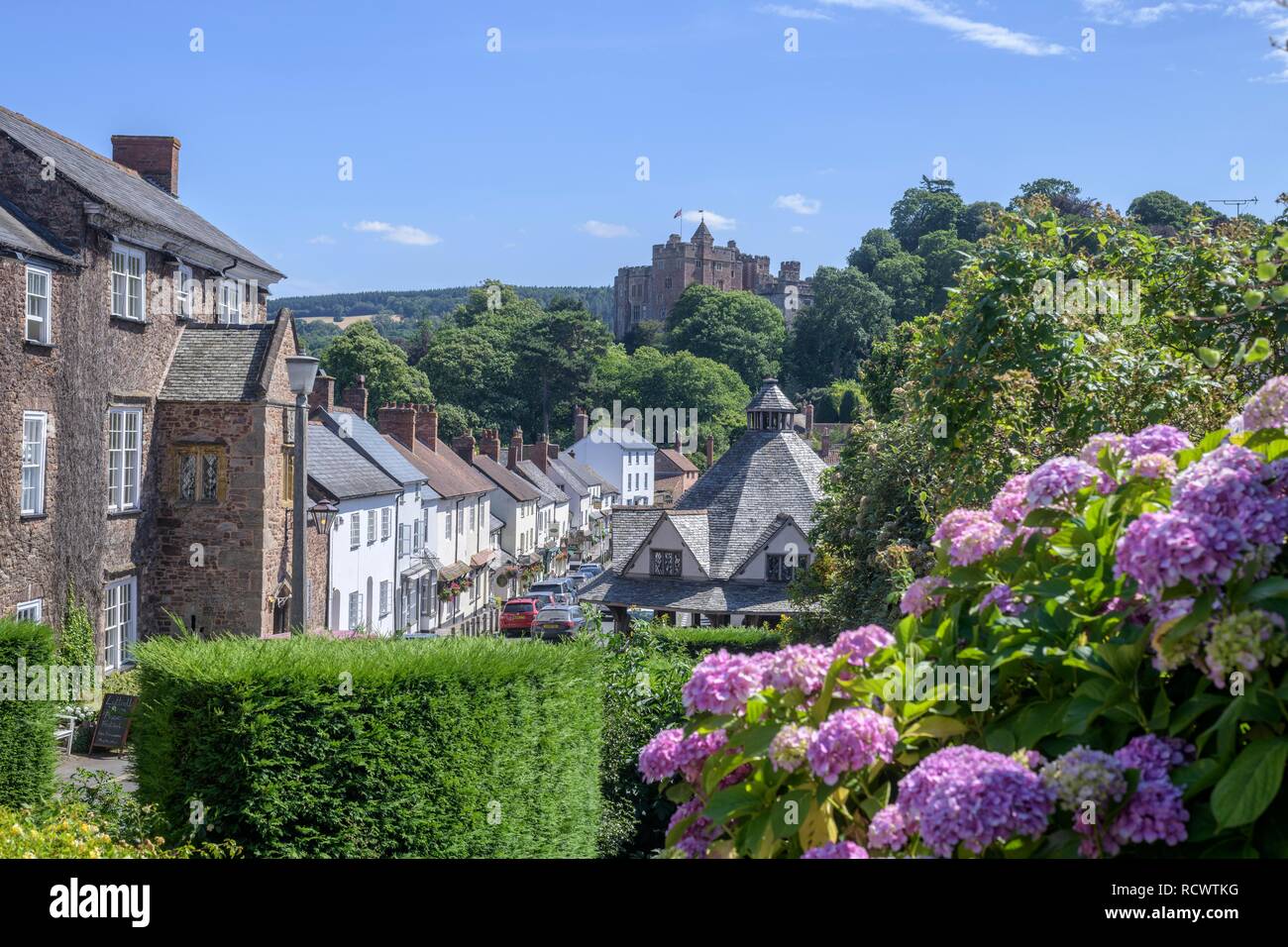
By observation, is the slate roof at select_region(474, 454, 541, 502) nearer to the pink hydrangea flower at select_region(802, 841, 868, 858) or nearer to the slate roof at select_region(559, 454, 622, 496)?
the slate roof at select_region(559, 454, 622, 496)

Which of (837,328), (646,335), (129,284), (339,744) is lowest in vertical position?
(339,744)

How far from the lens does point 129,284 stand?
947 inches

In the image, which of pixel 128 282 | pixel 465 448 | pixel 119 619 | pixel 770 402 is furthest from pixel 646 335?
pixel 119 619

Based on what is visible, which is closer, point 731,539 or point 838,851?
point 838,851

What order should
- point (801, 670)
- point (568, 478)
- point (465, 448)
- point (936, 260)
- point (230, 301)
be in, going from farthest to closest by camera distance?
1. point (936, 260)
2. point (568, 478)
3. point (465, 448)
4. point (230, 301)
5. point (801, 670)

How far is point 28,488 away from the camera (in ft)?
69.5

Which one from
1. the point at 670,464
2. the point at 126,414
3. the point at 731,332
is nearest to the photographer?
the point at 126,414

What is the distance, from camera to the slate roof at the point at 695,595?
1395 inches

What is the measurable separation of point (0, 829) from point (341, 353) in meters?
88.0

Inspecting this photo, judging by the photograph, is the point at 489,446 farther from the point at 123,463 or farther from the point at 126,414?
the point at 123,463

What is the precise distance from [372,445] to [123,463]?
64.3ft

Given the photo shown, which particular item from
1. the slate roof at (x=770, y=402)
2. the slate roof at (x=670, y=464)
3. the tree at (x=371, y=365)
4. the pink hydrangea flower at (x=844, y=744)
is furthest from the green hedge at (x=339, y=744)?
the slate roof at (x=670, y=464)

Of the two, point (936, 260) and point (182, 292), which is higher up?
point (936, 260)
